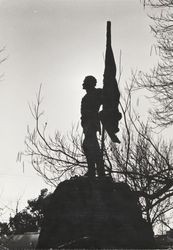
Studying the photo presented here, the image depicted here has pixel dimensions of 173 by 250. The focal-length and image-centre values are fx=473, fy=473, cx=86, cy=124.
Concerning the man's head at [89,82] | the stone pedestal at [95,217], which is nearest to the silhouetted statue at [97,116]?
the man's head at [89,82]

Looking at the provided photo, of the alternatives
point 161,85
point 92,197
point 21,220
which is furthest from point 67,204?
point 21,220

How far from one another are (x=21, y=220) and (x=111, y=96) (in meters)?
34.7

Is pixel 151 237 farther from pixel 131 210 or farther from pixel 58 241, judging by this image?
pixel 58 241

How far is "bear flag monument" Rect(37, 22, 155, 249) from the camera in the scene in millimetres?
9836

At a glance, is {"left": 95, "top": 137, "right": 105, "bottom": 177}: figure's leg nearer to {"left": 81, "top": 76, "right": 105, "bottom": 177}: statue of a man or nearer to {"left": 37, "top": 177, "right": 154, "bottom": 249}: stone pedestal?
{"left": 81, "top": 76, "right": 105, "bottom": 177}: statue of a man

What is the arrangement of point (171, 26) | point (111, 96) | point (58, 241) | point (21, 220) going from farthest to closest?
point (21, 220) → point (171, 26) → point (111, 96) → point (58, 241)

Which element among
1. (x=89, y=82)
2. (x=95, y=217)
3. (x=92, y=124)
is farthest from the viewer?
(x=89, y=82)

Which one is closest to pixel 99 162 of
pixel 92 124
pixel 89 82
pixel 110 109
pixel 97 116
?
pixel 92 124

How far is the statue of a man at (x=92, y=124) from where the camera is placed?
1054cm

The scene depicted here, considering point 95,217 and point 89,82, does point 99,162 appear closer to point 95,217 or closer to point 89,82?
point 95,217

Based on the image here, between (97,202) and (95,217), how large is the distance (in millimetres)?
365

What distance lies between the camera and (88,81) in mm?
10844

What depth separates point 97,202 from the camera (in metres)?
10.1

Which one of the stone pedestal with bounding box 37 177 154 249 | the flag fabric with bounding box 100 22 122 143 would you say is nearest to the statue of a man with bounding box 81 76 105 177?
the flag fabric with bounding box 100 22 122 143
